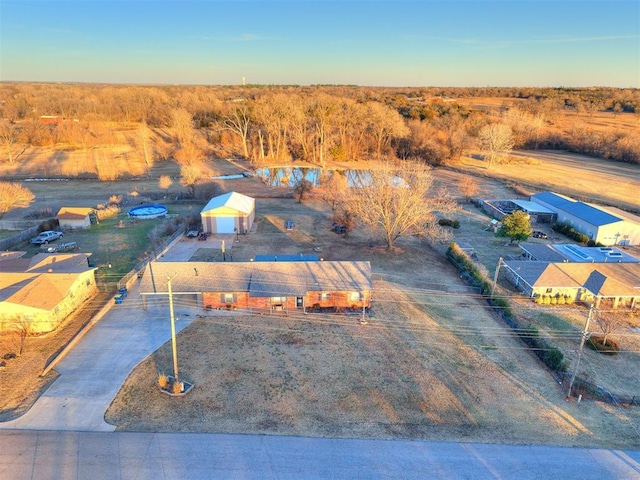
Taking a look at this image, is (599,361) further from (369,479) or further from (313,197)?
(313,197)

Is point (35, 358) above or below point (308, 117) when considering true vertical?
below

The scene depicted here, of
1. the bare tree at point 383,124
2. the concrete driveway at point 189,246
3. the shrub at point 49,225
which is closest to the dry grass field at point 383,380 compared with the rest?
the concrete driveway at point 189,246

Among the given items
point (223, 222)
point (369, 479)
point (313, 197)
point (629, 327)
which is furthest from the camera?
point (313, 197)

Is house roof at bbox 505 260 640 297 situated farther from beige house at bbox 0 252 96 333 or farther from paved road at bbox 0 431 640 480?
beige house at bbox 0 252 96 333

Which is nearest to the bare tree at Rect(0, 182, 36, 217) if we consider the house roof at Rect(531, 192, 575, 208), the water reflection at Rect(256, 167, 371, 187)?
the water reflection at Rect(256, 167, 371, 187)

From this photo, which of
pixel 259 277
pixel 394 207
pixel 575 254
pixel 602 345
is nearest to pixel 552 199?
pixel 575 254

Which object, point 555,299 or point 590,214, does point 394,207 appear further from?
point 590,214

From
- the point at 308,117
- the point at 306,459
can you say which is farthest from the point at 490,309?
the point at 308,117
